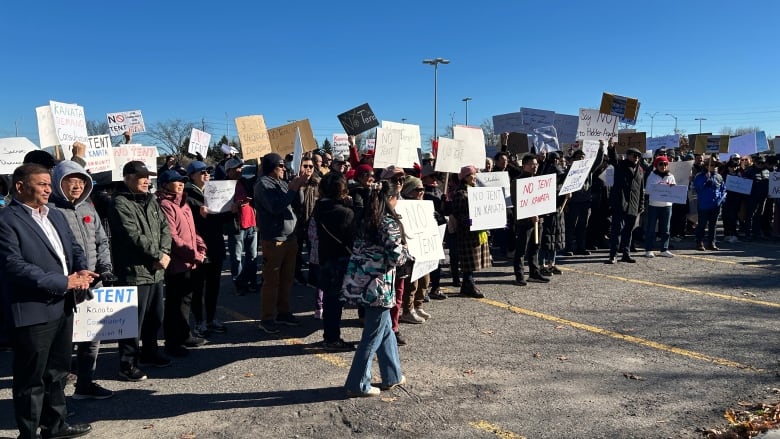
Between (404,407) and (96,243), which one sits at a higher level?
(96,243)

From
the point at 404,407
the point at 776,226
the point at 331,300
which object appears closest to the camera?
the point at 404,407

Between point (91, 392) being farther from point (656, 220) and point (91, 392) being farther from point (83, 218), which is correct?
point (656, 220)

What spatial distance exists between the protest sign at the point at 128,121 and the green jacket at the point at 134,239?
983cm

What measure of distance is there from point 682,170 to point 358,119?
7.62 meters

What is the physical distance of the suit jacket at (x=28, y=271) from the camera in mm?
3482

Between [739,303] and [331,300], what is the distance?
232 inches

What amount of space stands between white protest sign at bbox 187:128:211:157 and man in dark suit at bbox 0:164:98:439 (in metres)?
9.28

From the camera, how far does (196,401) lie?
4.68m

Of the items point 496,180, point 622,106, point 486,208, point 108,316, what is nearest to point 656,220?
point 622,106

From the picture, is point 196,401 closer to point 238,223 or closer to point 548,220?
point 238,223

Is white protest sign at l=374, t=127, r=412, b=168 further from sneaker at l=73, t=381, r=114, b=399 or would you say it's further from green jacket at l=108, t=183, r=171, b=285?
sneaker at l=73, t=381, r=114, b=399

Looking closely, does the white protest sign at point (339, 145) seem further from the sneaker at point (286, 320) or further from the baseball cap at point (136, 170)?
the baseball cap at point (136, 170)

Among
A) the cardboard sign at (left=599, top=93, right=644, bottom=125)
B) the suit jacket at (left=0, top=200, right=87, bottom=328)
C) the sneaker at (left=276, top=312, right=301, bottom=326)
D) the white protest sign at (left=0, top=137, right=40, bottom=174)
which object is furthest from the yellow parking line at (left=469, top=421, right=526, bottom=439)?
the cardboard sign at (left=599, top=93, right=644, bottom=125)

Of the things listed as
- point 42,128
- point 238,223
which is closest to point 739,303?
point 238,223
